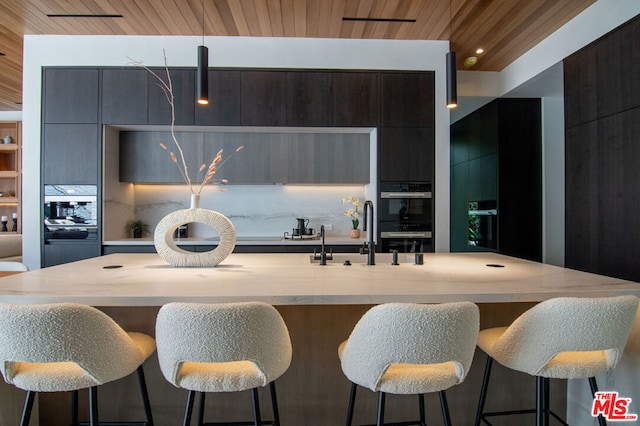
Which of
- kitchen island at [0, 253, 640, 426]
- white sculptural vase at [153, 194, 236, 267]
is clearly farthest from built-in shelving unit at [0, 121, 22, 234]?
white sculptural vase at [153, 194, 236, 267]

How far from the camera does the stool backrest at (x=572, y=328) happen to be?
3.93 ft

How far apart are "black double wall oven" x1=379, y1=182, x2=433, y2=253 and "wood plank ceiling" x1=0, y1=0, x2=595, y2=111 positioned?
1.53 meters

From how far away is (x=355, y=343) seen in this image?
1.21 m

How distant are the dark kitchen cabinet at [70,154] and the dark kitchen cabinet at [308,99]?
1981mm

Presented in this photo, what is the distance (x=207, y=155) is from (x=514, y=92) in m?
3.67

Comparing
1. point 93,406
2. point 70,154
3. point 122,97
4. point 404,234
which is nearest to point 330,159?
point 404,234

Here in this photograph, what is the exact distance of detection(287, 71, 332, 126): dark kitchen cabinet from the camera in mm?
3709

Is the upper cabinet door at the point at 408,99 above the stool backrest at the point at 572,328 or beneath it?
above

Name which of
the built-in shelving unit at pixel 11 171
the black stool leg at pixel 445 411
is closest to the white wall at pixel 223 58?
the black stool leg at pixel 445 411

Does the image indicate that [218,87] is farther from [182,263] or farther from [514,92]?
[514,92]

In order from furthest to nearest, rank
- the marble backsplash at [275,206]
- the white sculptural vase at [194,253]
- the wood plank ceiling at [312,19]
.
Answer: the marble backsplash at [275,206]
the wood plank ceiling at [312,19]
the white sculptural vase at [194,253]

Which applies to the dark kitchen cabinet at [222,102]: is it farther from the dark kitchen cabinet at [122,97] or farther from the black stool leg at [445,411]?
the black stool leg at [445,411]

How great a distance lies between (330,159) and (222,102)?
Result: 1.27 metres

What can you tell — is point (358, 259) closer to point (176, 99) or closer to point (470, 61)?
point (176, 99)
